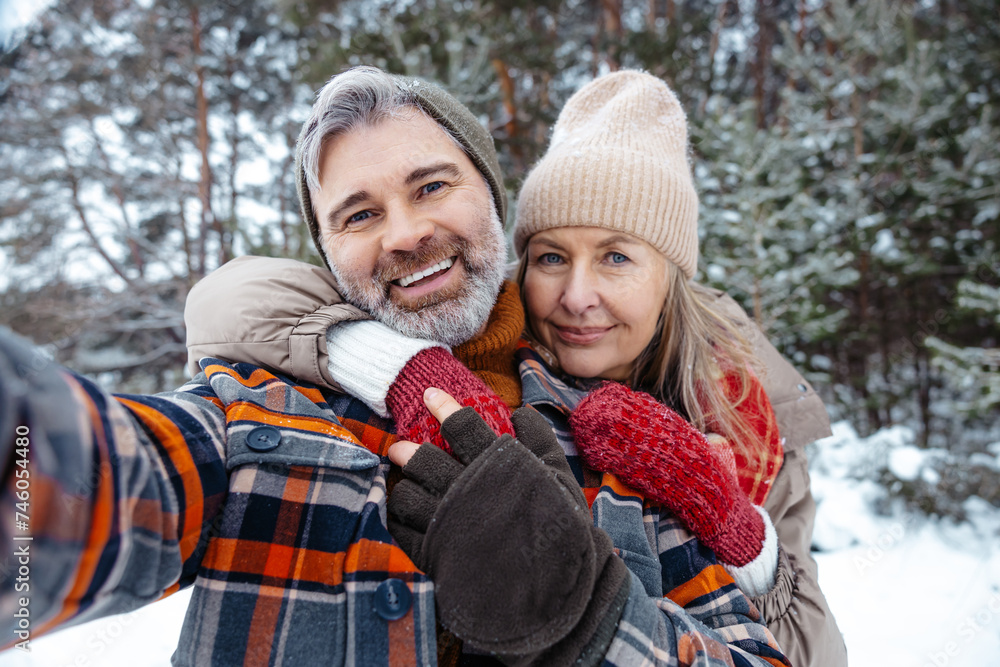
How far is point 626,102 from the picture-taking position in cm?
205

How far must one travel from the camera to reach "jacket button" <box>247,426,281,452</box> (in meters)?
1.05

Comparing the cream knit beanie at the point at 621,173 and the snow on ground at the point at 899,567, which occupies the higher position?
the cream knit beanie at the point at 621,173

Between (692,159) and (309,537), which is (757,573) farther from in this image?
(692,159)

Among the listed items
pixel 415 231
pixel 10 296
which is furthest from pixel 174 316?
pixel 415 231

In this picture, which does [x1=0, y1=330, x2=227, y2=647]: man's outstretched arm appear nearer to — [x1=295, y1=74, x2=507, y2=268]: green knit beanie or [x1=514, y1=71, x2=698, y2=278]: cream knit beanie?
[x1=295, y1=74, x2=507, y2=268]: green knit beanie

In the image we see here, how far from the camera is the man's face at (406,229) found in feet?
4.85

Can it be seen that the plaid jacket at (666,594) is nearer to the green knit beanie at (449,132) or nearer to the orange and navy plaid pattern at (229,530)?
the orange and navy plaid pattern at (229,530)

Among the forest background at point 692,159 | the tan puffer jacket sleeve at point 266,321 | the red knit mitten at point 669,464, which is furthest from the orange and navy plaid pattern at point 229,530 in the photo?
the forest background at point 692,159

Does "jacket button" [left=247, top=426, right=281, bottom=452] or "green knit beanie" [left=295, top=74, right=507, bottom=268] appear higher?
"green knit beanie" [left=295, top=74, right=507, bottom=268]

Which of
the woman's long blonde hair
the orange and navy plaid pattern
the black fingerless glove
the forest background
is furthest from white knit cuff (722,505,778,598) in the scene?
the forest background

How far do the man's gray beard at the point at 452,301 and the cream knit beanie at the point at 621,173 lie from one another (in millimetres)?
364

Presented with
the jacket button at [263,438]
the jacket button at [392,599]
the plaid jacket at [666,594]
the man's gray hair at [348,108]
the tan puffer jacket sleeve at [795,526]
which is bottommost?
the tan puffer jacket sleeve at [795,526]

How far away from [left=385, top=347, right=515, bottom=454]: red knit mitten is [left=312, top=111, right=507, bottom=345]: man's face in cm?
19

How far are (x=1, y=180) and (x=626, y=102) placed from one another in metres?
9.46
